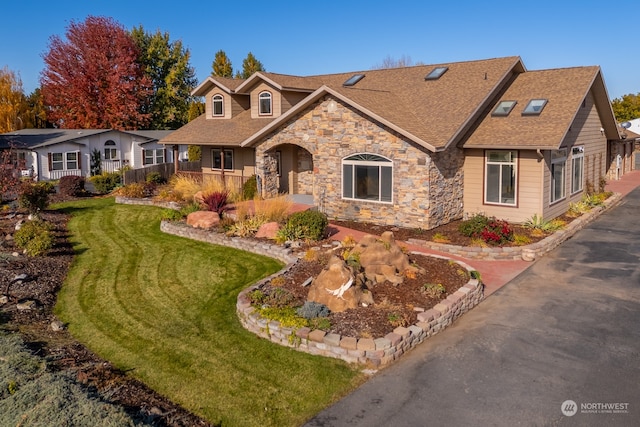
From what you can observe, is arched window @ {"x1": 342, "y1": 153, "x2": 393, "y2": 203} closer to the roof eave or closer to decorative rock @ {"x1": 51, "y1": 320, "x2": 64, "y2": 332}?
the roof eave

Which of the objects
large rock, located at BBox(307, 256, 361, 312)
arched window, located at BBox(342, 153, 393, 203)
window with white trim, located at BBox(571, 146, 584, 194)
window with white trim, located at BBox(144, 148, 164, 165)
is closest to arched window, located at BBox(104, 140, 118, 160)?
window with white trim, located at BBox(144, 148, 164, 165)

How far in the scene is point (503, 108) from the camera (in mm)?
19688

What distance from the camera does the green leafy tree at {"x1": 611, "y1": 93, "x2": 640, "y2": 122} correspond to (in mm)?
56062

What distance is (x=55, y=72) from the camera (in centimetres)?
4538

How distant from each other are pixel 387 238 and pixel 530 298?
136 inches

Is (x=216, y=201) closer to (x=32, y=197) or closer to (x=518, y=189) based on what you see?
(x=32, y=197)

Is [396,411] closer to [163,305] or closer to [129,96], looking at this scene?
[163,305]

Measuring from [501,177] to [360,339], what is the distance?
11490 mm

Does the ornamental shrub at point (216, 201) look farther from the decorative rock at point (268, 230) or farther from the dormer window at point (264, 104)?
the dormer window at point (264, 104)

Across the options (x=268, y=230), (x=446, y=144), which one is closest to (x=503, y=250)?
(x=446, y=144)

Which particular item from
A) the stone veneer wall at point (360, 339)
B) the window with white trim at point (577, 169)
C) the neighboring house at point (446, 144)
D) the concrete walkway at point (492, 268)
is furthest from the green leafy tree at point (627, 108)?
the stone veneer wall at point (360, 339)

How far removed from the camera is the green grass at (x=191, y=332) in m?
7.83

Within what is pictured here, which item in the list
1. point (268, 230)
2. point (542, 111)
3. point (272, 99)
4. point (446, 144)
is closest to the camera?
point (268, 230)

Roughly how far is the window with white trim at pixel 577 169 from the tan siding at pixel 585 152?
0.72ft
